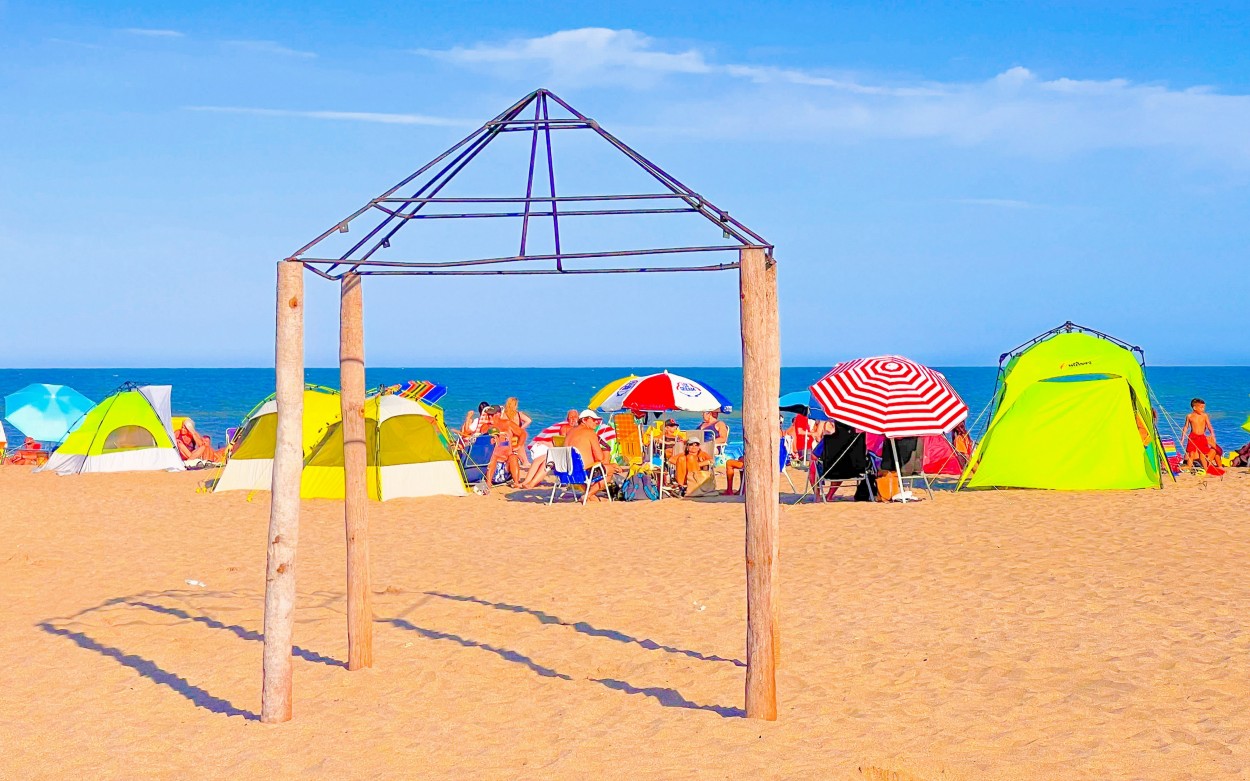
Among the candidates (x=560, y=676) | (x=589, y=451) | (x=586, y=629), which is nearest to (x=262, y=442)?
(x=589, y=451)

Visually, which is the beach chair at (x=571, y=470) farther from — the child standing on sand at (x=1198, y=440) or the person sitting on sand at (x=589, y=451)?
A: the child standing on sand at (x=1198, y=440)

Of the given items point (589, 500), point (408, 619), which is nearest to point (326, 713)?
A: point (408, 619)

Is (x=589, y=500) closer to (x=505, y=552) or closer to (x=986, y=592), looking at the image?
(x=505, y=552)

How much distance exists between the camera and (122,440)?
19.4 meters

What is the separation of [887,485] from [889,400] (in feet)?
3.42

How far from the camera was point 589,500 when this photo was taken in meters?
14.5

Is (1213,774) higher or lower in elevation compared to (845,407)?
lower

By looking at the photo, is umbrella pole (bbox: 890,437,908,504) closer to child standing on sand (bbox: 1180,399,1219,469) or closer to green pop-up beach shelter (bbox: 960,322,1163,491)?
green pop-up beach shelter (bbox: 960,322,1163,491)

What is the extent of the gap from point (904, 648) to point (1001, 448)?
8.12 meters

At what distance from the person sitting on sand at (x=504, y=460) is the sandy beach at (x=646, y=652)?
410 centimetres

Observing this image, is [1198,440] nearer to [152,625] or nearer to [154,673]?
[152,625]

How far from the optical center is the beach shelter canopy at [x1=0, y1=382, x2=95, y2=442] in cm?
2225

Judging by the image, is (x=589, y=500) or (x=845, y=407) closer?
(x=845, y=407)

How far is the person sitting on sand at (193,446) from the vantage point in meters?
20.2
